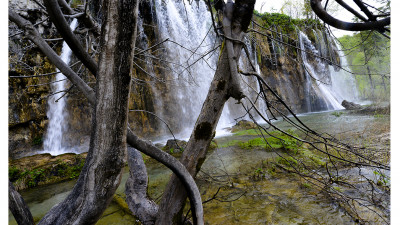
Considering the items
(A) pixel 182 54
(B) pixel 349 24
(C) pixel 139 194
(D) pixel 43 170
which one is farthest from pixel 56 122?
(B) pixel 349 24

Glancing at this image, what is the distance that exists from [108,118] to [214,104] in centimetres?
105

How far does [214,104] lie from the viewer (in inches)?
79.5

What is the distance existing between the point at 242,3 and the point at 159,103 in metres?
11.4

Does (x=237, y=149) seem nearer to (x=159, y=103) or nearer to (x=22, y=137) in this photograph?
(x=159, y=103)

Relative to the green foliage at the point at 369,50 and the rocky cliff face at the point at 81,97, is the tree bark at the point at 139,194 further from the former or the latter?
the rocky cliff face at the point at 81,97

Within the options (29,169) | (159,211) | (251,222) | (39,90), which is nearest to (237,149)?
(251,222)

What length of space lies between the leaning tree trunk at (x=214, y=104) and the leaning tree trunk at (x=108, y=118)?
0.77 m

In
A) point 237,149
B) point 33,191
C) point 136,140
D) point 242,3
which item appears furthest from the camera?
point 237,149

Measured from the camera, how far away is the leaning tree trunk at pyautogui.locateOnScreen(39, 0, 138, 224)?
119 centimetres

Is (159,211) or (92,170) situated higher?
(92,170)

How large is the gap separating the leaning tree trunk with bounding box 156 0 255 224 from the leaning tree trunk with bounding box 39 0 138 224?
77 centimetres

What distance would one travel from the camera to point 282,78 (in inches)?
807

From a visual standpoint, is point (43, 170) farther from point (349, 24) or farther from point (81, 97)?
point (349, 24)

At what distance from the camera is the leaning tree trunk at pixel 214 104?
192 cm
